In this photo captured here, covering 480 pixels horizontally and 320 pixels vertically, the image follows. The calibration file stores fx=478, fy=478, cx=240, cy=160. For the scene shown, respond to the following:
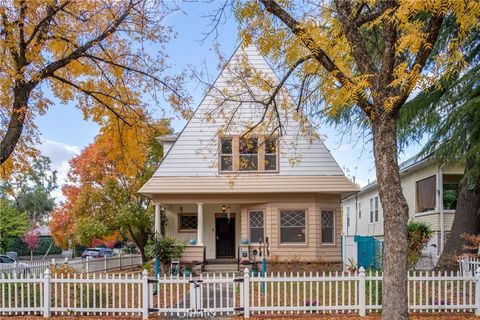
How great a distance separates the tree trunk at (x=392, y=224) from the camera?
7512 millimetres

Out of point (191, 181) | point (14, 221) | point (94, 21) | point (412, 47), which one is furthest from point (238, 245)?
point (14, 221)

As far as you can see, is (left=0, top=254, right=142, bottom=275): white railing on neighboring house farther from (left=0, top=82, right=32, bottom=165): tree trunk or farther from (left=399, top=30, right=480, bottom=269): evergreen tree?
(left=399, top=30, right=480, bottom=269): evergreen tree

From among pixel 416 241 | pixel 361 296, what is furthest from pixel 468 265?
pixel 361 296

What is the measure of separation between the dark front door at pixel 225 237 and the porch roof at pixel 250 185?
285 centimetres

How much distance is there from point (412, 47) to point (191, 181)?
12.2 metres

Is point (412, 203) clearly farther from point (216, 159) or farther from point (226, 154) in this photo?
point (216, 159)

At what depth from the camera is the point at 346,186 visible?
17.7 meters

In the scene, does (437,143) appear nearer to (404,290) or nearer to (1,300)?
(404,290)

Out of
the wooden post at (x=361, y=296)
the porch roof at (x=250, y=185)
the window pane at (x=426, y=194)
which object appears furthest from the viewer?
the window pane at (x=426, y=194)

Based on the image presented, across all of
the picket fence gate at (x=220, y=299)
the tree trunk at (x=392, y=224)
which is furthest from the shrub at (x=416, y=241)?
the tree trunk at (x=392, y=224)

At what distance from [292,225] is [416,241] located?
4550mm

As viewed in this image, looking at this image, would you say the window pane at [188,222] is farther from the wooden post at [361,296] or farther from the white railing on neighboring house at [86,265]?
the wooden post at [361,296]

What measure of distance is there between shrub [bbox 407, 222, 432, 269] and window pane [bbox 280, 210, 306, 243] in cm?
389

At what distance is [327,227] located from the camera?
1855 centimetres
